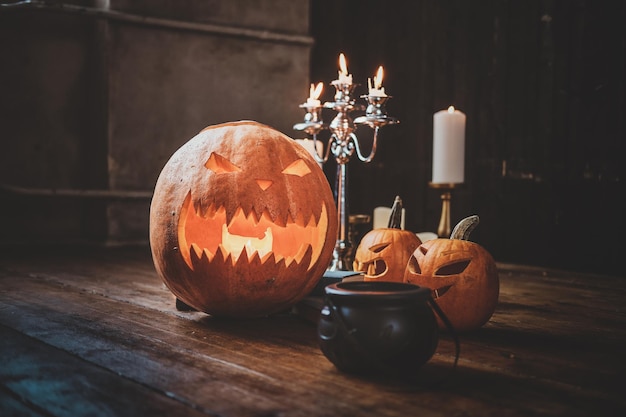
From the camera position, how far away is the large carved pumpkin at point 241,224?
1745mm

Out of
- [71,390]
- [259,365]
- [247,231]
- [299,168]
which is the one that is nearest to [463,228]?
[299,168]

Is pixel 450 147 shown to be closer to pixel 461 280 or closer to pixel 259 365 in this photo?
pixel 461 280

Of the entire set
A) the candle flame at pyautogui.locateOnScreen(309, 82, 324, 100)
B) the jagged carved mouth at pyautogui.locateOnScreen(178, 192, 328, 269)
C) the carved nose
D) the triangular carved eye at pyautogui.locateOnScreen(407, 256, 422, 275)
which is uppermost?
the candle flame at pyautogui.locateOnScreen(309, 82, 324, 100)

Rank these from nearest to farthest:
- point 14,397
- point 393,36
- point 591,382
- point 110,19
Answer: point 14,397, point 591,382, point 110,19, point 393,36

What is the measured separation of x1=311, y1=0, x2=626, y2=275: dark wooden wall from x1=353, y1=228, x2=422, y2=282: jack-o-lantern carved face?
159 centimetres

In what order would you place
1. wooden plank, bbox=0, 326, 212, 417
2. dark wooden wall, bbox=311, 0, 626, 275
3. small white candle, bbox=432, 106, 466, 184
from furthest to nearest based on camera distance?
dark wooden wall, bbox=311, 0, 626, 275 < small white candle, bbox=432, 106, 466, 184 < wooden plank, bbox=0, 326, 212, 417

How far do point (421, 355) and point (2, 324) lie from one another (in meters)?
1.10

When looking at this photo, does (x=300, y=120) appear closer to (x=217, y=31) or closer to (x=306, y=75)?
(x=306, y=75)

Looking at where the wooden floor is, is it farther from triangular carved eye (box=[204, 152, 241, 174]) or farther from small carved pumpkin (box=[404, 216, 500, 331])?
triangular carved eye (box=[204, 152, 241, 174])

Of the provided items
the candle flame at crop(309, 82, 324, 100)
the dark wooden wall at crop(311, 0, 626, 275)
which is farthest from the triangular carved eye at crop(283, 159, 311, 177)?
the dark wooden wall at crop(311, 0, 626, 275)

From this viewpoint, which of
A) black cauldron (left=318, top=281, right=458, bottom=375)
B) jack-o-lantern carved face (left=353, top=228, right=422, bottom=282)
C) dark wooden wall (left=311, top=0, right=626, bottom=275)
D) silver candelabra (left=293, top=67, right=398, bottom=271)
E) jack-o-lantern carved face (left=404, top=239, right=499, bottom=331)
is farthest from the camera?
dark wooden wall (left=311, top=0, right=626, bottom=275)

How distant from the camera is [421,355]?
4.28 ft

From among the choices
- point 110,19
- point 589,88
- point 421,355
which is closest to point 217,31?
point 110,19

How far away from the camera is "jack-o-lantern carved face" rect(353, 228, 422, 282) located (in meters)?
2.03
